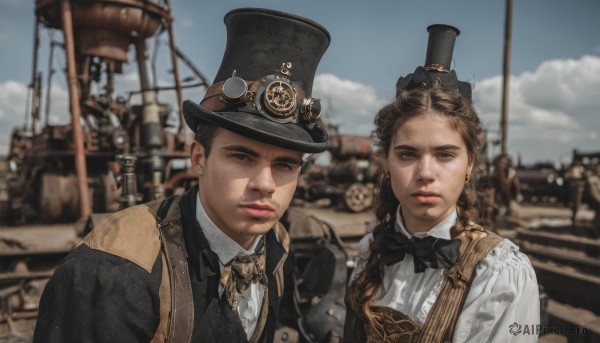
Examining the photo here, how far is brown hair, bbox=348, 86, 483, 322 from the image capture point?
201 cm

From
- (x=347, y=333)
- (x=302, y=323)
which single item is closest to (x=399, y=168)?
(x=347, y=333)

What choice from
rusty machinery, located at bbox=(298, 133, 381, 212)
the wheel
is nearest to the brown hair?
rusty machinery, located at bbox=(298, 133, 381, 212)

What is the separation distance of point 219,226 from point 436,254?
3.53 feet

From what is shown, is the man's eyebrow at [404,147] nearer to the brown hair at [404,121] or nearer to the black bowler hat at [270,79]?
the brown hair at [404,121]

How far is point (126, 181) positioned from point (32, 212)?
6656 millimetres

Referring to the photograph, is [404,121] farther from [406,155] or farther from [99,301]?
[99,301]

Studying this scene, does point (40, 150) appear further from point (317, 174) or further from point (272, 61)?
point (317, 174)

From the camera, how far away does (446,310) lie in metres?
1.79

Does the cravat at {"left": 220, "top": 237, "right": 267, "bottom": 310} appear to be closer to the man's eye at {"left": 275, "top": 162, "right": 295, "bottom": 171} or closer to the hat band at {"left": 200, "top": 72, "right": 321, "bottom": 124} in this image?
the man's eye at {"left": 275, "top": 162, "right": 295, "bottom": 171}

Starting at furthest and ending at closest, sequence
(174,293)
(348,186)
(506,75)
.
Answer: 1. (348,186)
2. (506,75)
3. (174,293)

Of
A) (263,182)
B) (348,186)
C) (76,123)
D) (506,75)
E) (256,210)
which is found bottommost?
(348,186)

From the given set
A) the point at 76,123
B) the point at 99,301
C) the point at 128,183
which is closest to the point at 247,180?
the point at 99,301

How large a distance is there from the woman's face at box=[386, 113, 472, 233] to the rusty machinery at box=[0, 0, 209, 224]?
6.13 meters

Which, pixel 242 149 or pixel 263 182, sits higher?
pixel 242 149
